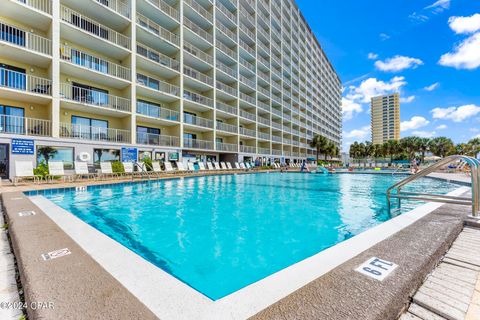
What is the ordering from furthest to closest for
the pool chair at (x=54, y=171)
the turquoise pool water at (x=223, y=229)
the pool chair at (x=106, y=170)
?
the pool chair at (x=106, y=170)
the pool chair at (x=54, y=171)
the turquoise pool water at (x=223, y=229)

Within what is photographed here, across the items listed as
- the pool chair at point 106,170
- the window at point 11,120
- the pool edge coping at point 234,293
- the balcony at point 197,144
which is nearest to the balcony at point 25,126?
the window at point 11,120

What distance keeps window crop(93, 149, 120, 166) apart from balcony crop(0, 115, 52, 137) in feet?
8.63

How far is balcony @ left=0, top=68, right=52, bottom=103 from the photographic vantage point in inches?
430

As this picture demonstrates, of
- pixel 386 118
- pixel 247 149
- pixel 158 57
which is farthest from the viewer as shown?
pixel 386 118

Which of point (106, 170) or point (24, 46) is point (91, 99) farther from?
point (106, 170)

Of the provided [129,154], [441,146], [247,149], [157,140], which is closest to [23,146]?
[129,154]

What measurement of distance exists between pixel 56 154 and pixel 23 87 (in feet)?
12.7

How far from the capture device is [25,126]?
1191cm

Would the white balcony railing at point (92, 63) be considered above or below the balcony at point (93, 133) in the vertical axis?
above

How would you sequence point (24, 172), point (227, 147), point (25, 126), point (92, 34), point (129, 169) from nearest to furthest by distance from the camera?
point (24, 172) → point (25, 126) → point (92, 34) → point (129, 169) → point (227, 147)

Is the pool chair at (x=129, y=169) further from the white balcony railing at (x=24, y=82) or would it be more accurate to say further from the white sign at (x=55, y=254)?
the white sign at (x=55, y=254)

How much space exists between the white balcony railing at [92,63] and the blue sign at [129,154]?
5.18m

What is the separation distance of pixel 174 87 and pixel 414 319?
20.3 meters

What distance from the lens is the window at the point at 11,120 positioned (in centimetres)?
1123
